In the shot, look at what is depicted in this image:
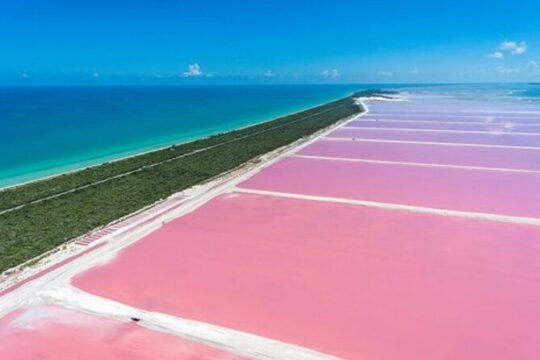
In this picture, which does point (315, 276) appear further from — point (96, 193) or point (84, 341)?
point (96, 193)

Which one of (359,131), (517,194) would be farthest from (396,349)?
(359,131)

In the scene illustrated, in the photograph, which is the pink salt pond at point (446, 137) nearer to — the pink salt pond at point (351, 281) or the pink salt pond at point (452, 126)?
the pink salt pond at point (452, 126)

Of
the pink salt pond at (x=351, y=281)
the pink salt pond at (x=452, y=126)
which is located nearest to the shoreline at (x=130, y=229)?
the pink salt pond at (x=351, y=281)

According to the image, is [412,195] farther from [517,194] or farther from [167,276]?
[167,276]

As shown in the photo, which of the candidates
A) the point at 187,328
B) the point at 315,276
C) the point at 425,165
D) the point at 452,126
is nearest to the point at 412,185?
the point at 425,165

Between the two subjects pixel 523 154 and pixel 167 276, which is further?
pixel 523 154

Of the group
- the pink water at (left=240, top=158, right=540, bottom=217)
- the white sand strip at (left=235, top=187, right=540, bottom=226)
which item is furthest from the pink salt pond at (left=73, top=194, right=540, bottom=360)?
the pink water at (left=240, top=158, right=540, bottom=217)
